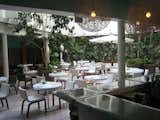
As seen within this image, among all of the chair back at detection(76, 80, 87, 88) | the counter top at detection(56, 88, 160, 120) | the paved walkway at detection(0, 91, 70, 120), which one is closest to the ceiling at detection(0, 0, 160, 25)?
the counter top at detection(56, 88, 160, 120)

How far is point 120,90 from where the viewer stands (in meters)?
4.33

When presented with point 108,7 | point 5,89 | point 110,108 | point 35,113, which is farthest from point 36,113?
point 110,108

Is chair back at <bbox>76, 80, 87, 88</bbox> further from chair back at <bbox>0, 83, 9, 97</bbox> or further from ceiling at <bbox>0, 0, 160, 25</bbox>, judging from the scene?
ceiling at <bbox>0, 0, 160, 25</bbox>

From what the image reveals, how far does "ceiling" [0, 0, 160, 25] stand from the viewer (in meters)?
4.47

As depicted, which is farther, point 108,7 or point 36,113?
point 36,113

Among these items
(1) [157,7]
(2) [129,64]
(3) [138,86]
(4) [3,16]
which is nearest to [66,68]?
(2) [129,64]

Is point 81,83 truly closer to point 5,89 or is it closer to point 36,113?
point 36,113

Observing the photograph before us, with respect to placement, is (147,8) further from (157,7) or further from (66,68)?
(66,68)

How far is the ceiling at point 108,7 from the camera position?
447 cm

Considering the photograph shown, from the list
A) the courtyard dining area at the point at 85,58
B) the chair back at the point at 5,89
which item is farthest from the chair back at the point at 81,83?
the chair back at the point at 5,89

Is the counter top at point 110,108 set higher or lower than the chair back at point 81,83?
higher

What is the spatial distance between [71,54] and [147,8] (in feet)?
33.2

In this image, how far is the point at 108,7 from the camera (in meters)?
5.80

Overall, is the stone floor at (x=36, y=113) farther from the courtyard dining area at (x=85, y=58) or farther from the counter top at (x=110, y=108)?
the counter top at (x=110, y=108)
